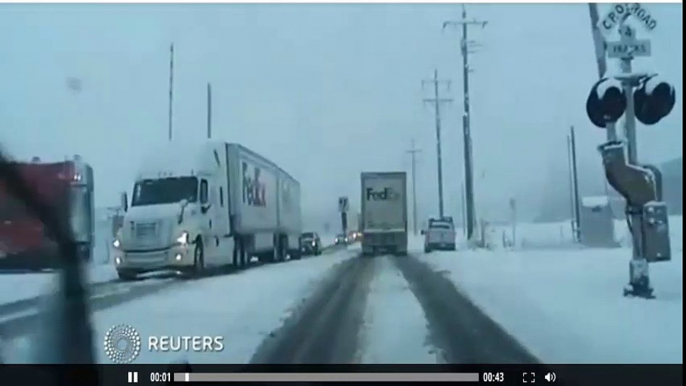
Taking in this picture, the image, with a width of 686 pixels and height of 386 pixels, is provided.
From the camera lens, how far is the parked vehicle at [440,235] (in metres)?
6.15

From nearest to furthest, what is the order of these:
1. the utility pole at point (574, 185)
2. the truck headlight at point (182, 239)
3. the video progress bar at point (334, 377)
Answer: the video progress bar at point (334, 377)
the utility pole at point (574, 185)
the truck headlight at point (182, 239)

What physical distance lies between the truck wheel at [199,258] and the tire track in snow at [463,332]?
83cm

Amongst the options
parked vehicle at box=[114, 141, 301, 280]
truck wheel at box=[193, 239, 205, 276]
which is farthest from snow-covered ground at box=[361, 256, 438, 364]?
truck wheel at box=[193, 239, 205, 276]

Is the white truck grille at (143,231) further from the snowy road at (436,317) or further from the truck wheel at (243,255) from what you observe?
the truck wheel at (243,255)

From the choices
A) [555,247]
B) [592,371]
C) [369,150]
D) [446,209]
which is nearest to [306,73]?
[369,150]

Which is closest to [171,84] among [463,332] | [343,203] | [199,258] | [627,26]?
[199,258]

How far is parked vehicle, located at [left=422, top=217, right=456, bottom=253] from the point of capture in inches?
242

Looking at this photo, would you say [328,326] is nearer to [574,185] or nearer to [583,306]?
[583,306]

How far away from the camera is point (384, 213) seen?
6164 mm

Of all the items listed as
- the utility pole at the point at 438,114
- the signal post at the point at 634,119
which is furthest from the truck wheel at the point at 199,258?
the signal post at the point at 634,119

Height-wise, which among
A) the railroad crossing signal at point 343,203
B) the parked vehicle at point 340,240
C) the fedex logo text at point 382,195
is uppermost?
the fedex logo text at point 382,195

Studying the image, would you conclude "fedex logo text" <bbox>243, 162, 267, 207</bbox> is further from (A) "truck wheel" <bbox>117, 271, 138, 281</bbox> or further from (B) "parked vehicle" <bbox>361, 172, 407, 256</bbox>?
(A) "truck wheel" <bbox>117, 271, 138, 281</bbox>

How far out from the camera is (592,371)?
5938mm

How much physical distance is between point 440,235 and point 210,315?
96 centimetres
